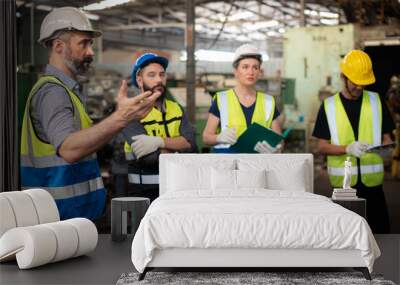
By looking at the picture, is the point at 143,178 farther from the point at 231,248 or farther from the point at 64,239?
the point at 231,248

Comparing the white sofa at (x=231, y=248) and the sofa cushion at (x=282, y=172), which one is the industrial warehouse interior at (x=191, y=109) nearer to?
the sofa cushion at (x=282, y=172)

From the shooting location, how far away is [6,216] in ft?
15.6

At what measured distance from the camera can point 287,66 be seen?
6.38 metres

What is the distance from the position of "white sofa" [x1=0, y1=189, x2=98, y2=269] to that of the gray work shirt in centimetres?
60

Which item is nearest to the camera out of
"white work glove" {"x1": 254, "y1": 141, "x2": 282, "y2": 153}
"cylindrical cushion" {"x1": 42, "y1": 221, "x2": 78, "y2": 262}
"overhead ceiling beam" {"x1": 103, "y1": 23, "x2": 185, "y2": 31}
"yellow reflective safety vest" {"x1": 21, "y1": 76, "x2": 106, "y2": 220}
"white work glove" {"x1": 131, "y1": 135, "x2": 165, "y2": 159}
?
"cylindrical cushion" {"x1": 42, "y1": 221, "x2": 78, "y2": 262}

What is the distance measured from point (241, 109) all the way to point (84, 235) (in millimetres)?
1907

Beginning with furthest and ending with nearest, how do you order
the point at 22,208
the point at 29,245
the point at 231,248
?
the point at 22,208 < the point at 29,245 < the point at 231,248

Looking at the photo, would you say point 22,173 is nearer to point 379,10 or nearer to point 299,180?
point 299,180

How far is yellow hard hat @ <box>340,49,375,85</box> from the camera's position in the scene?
6016 mm

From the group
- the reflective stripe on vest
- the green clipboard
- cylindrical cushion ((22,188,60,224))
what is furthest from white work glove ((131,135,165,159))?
cylindrical cushion ((22,188,60,224))

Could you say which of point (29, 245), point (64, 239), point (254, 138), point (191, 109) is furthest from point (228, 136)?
point (29, 245)

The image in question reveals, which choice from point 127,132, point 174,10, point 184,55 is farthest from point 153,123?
point 174,10

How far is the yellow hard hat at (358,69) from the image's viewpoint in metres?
6.02

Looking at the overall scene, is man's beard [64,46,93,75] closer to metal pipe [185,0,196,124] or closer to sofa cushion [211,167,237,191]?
metal pipe [185,0,196,124]
